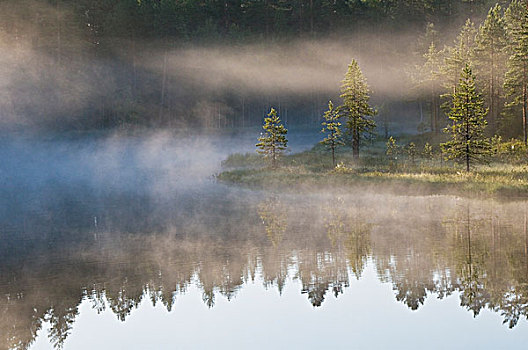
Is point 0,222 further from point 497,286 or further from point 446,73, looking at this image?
point 446,73

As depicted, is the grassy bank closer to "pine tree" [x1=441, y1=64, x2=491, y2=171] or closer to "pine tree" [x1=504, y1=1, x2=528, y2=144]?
"pine tree" [x1=441, y1=64, x2=491, y2=171]

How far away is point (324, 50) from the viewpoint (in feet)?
314

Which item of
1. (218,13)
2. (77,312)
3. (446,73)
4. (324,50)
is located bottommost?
(77,312)

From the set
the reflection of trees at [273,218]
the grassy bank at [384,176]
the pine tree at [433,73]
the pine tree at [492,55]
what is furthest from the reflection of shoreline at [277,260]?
the pine tree at [433,73]

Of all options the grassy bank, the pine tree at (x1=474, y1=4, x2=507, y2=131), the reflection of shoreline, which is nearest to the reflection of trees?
the reflection of shoreline

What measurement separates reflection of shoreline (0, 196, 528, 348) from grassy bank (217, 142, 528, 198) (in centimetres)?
634

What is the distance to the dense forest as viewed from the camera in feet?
265

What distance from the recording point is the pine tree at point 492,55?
58.1m

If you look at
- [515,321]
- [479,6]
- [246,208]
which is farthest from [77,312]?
[479,6]

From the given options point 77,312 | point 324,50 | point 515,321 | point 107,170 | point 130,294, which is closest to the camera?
point 515,321

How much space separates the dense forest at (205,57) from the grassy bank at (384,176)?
26.0 metres

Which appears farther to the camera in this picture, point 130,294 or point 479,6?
point 479,6

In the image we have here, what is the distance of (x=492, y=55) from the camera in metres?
58.6

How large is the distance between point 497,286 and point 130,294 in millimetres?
9119
